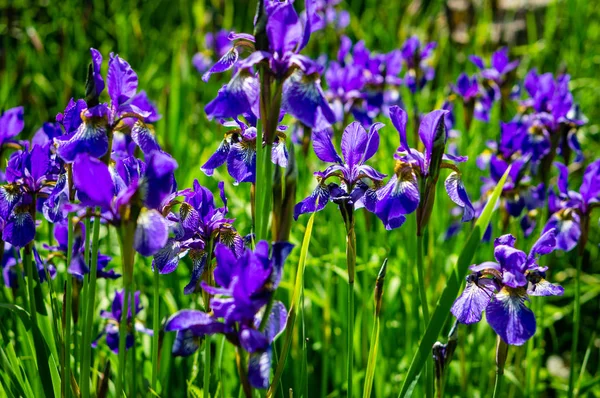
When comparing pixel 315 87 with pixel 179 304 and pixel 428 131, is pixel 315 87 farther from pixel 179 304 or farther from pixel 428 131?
pixel 179 304

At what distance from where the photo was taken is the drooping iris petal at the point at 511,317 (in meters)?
1.52

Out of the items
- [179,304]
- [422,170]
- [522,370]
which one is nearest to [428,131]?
[422,170]

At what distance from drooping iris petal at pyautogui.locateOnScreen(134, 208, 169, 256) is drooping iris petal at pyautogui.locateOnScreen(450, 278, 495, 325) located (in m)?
0.72

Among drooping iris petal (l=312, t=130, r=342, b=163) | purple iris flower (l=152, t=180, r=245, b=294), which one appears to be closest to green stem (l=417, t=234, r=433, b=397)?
drooping iris petal (l=312, t=130, r=342, b=163)

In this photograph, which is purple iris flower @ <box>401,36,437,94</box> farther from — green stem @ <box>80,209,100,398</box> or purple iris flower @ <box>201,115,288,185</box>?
green stem @ <box>80,209,100,398</box>

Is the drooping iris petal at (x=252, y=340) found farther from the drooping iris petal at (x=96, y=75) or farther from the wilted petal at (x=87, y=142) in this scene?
the drooping iris petal at (x=96, y=75)

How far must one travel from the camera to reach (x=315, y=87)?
1.35m

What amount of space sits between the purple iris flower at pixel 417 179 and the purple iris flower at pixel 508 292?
0.14 m

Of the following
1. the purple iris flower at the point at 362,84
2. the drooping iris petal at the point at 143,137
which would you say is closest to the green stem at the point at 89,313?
the drooping iris petal at the point at 143,137

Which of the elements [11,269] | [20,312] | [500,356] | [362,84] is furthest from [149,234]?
[362,84]

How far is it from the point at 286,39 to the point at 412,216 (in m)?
1.67

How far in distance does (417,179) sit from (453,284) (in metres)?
0.32

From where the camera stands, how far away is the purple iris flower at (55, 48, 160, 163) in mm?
1457

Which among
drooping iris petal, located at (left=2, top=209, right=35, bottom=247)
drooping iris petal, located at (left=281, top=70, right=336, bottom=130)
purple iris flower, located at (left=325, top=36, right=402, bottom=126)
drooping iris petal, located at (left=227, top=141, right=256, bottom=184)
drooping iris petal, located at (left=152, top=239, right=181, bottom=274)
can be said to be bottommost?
drooping iris petal, located at (left=152, top=239, right=181, bottom=274)
